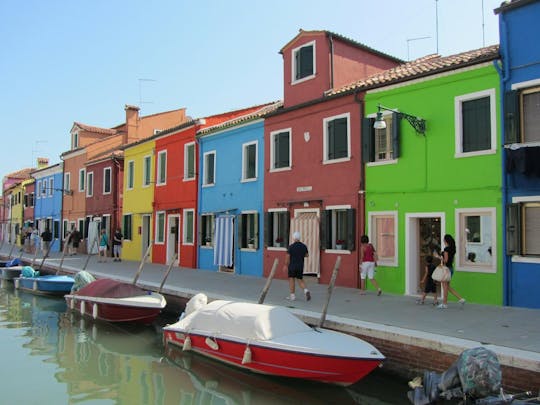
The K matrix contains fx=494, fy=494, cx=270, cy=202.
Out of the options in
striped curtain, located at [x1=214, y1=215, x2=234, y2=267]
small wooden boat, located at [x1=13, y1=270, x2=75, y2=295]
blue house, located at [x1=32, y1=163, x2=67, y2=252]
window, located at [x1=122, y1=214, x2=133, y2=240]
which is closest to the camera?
small wooden boat, located at [x1=13, y1=270, x2=75, y2=295]

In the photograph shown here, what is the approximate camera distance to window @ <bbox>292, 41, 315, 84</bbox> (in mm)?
14922

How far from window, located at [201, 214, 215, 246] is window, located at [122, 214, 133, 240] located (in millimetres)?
6810

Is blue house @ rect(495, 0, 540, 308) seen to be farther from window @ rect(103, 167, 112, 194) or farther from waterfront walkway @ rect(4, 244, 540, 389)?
window @ rect(103, 167, 112, 194)

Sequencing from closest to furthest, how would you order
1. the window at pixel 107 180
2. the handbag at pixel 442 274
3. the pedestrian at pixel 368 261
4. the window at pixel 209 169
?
the handbag at pixel 442 274 < the pedestrian at pixel 368 261 < the window at pixel 209 169 < the window at pixel 107 180

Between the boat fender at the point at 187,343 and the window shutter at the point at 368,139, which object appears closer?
the boat fender at the point at 187,343

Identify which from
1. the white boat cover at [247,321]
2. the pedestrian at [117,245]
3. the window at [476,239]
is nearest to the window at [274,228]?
the window at [476,239]

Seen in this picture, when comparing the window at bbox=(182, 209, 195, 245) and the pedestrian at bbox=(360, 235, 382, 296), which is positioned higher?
the window at bbox=(182, 209, 195, 245)

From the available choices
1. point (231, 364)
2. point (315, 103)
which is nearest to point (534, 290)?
point (231, 364)

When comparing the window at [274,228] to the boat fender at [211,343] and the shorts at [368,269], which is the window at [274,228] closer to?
the shorts at [368,269]

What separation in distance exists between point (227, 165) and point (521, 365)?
1337 centimetres

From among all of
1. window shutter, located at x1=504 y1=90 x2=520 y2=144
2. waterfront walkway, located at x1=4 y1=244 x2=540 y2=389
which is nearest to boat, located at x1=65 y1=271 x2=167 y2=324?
waterfront walkway, located at x1=4 y1=244 x2=540 y2=389

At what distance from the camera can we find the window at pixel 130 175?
24.9 metres

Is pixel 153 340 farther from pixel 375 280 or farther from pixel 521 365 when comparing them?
pixel 521 365

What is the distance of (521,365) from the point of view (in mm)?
6059
